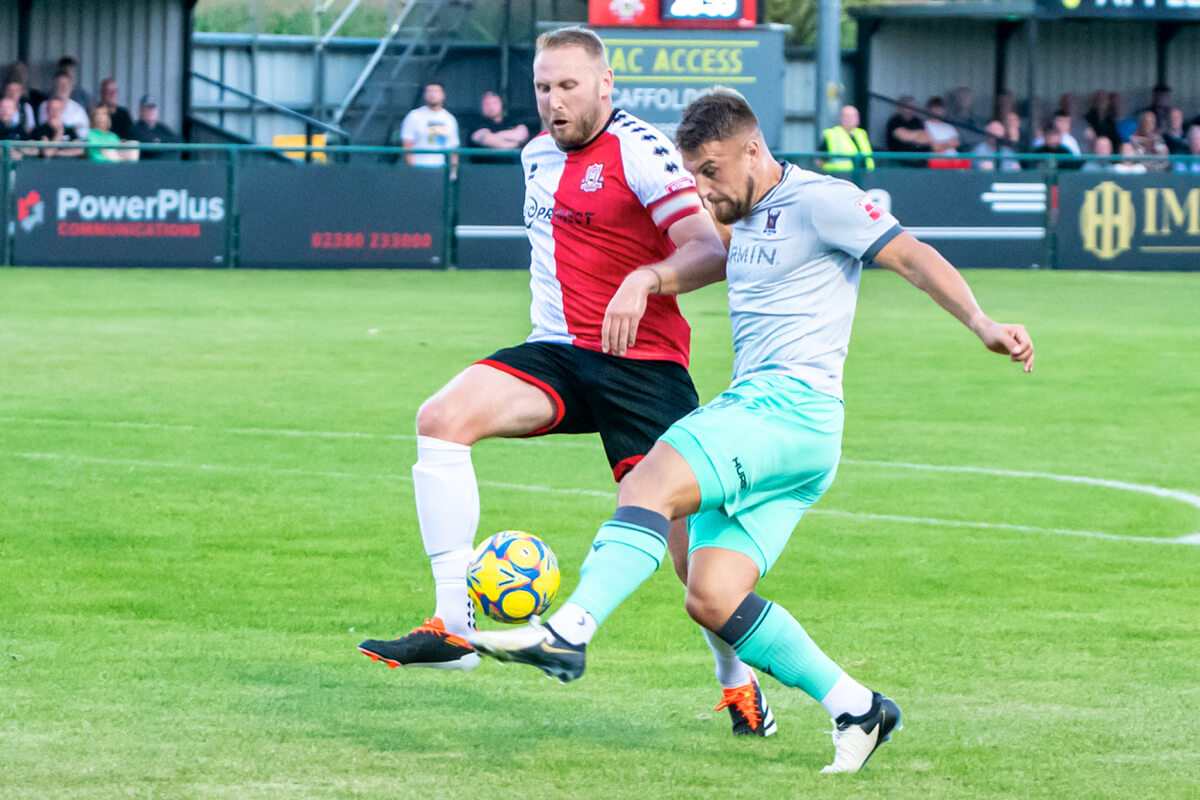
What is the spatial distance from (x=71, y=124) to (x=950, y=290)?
21.2 m

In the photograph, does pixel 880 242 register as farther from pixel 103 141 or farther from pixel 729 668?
pixel 103 141

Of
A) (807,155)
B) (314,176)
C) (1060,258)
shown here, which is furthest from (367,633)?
(1060,258)

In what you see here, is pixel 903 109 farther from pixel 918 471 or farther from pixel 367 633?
pixel 367 633

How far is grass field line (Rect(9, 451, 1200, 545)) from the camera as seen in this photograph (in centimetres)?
824

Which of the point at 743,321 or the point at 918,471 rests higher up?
the point at 743,321

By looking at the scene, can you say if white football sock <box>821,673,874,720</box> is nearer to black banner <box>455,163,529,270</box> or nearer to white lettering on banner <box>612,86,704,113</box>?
black banner <box>455,163,529,270</box>

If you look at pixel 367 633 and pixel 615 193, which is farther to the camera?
pixel 367 633

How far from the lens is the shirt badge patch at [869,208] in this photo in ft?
16.0

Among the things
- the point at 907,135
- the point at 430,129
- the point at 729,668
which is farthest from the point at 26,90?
the point at 729,668

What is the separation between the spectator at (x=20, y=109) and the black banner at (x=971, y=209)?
11.0m

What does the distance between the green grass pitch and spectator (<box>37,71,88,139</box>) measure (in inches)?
393

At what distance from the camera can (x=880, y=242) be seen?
4.82 m

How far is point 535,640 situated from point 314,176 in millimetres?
19195

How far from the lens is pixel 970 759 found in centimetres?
483
